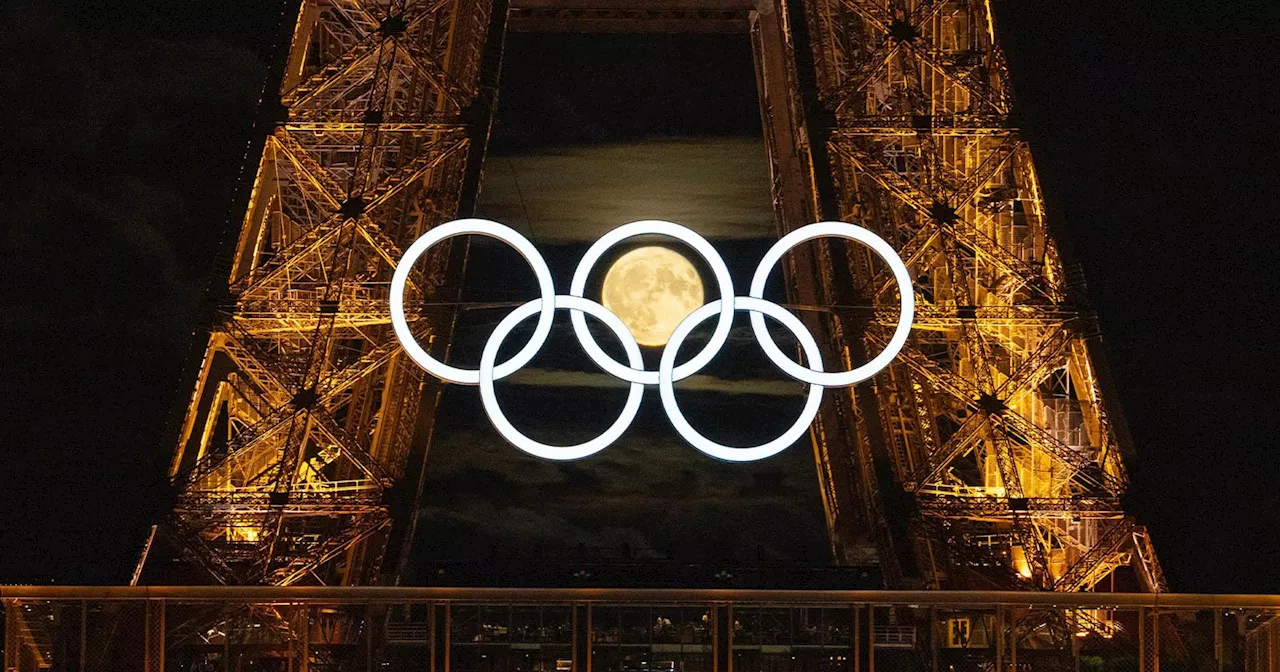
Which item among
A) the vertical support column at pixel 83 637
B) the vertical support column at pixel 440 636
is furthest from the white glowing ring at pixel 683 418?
the vertical support column at pixel 83 637

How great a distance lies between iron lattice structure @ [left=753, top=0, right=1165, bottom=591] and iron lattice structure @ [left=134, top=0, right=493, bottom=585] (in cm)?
501

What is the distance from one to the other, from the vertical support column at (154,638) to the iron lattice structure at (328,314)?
6.10 meters

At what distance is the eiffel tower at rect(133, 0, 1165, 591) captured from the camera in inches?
1061

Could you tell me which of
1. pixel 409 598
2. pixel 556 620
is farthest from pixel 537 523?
pixel 409 598

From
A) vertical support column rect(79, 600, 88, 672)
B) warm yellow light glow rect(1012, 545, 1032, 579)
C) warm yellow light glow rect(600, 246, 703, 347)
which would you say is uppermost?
warm yellow light glow rect(600, 246, 703, 347)

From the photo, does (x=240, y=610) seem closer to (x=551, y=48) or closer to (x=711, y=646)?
(x=711, y=646)

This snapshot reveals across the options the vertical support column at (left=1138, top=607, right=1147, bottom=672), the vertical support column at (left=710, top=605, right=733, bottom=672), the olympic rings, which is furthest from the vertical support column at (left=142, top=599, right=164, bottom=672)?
the vertical support column at (left=1138, top=607, right=1147, bottom=672)

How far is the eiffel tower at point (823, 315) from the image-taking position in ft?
88.4

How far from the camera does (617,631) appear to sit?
66.9ft

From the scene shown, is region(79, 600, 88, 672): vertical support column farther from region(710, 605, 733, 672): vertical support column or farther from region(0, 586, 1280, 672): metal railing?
region(710, 605, 733, 672): vertical support column

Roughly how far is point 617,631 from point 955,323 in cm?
914

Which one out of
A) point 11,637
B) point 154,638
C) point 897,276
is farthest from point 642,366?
point 11,637

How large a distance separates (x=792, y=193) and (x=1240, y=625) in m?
16.0

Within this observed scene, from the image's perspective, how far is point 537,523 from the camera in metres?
35.0
